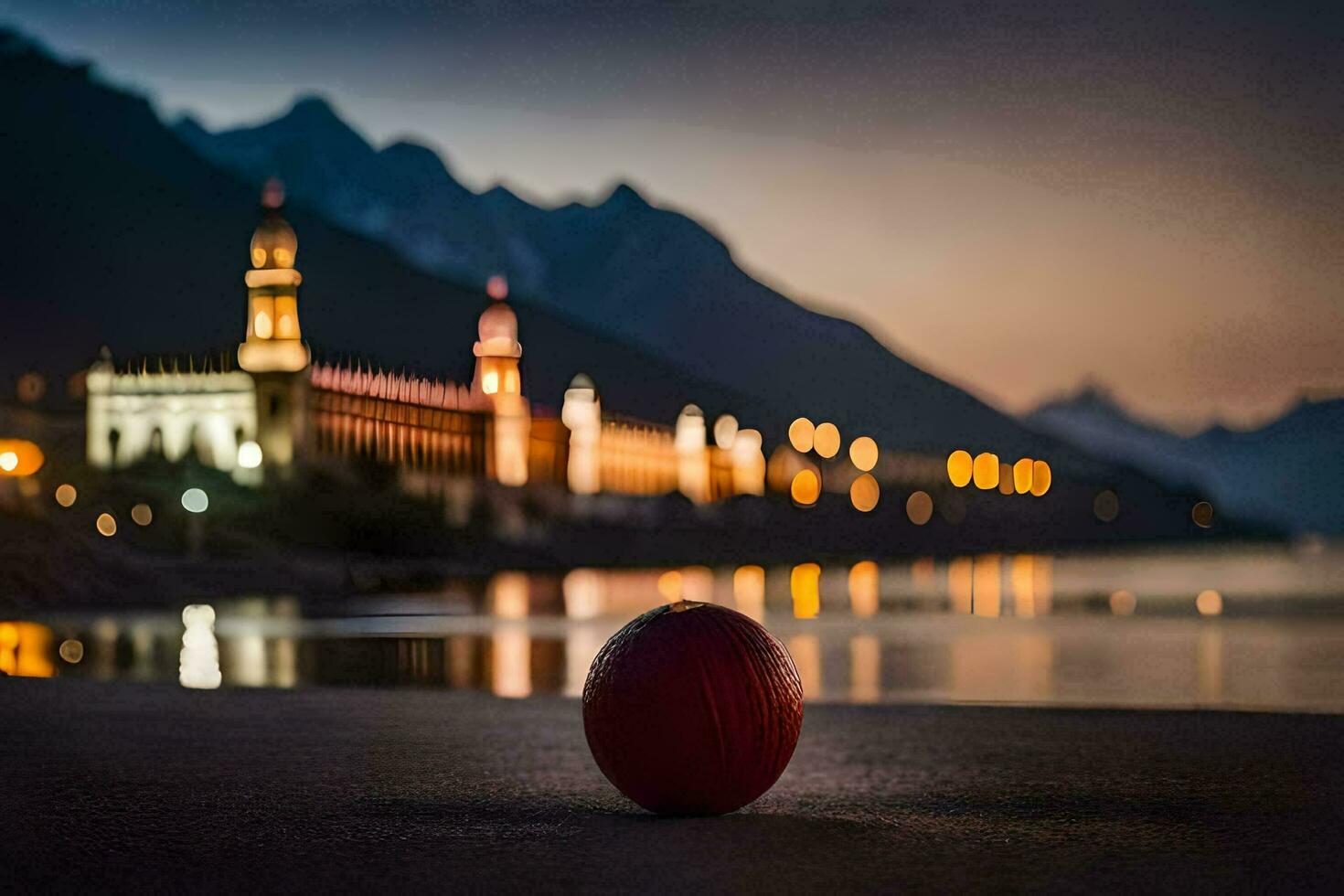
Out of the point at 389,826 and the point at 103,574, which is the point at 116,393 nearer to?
the point at 103,574

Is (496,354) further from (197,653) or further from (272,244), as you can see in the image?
(197,653)

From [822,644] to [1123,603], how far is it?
32509mm

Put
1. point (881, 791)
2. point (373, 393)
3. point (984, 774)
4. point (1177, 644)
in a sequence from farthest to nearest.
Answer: point (373, 393), point (1177, 644), point (984, 774), point (881, 791)

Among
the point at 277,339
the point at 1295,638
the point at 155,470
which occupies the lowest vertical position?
the point at 1295,638

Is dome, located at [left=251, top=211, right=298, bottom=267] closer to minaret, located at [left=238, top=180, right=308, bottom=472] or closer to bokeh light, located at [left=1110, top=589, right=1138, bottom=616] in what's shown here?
minaret, located at [left=238, top=180, right=308, bottom=472]

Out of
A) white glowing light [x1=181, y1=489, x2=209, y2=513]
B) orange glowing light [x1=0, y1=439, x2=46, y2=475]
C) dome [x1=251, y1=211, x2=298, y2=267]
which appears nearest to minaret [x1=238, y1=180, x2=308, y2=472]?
dome [x1=251, y1=211, x2=298, y2=267]

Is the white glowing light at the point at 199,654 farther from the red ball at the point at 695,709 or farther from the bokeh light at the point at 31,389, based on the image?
the bokeh light at the point at 31,389

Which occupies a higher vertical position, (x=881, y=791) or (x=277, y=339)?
(x=277, y=339)

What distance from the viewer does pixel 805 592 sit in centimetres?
7769

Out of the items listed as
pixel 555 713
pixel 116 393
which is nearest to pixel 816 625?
pixel 555 713

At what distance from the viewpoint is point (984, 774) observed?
44.4ft

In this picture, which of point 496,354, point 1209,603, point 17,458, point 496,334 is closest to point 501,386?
point 496,354

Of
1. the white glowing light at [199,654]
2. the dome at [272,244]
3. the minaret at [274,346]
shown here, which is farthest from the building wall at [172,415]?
the white glowing light at [199,654]

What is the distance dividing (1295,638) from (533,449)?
115 m
